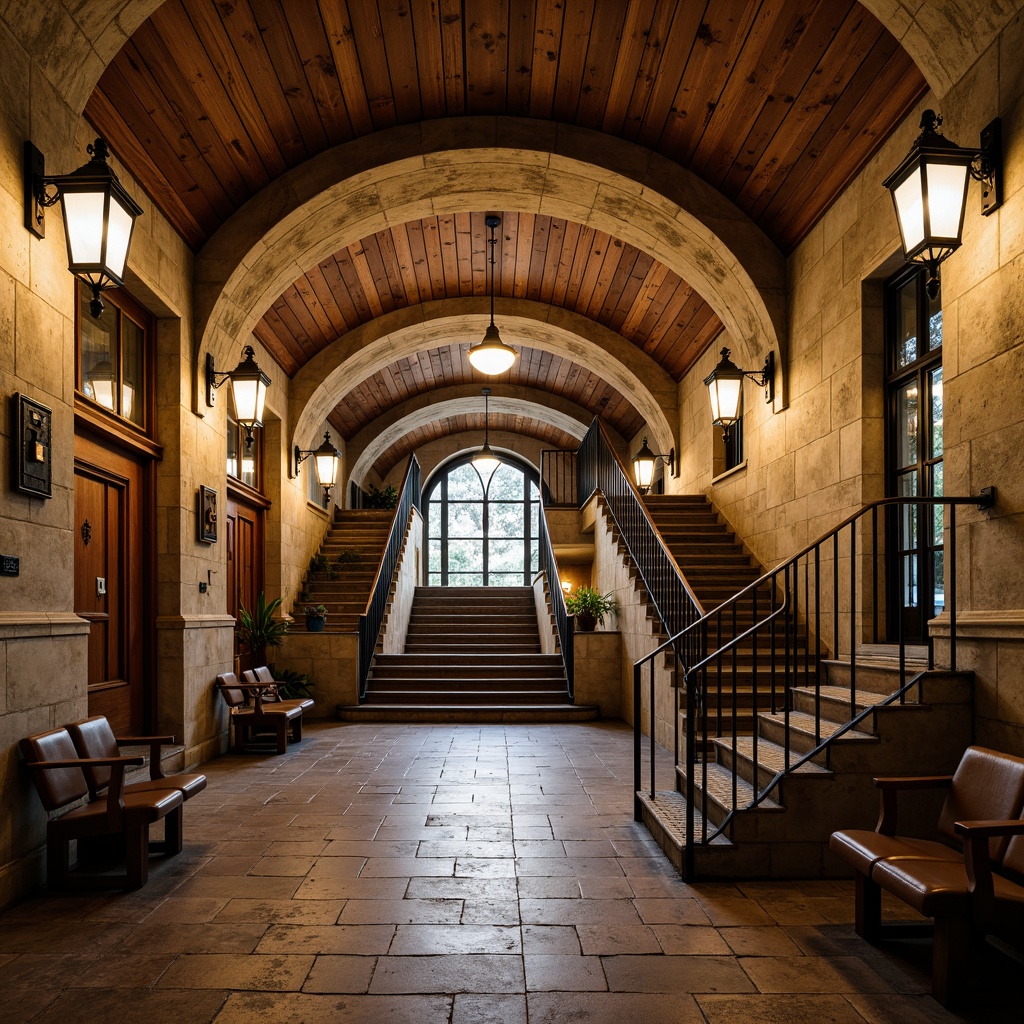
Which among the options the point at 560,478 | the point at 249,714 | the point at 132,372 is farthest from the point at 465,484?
the point at 132,372

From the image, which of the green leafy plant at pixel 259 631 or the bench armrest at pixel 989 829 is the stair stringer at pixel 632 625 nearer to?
the green leafy plant at pixel 259 631

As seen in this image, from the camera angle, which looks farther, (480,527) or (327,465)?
(480,527)

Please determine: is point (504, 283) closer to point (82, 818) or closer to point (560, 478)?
Answer: point (560, 478)

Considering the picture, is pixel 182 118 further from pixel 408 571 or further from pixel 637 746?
pixel 408 571

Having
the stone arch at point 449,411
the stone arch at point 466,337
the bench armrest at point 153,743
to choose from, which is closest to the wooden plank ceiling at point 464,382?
the stone arch at point 449,411

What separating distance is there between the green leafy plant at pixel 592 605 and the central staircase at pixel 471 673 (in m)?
0.80

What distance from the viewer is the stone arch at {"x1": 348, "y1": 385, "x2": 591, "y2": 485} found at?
15.3 m

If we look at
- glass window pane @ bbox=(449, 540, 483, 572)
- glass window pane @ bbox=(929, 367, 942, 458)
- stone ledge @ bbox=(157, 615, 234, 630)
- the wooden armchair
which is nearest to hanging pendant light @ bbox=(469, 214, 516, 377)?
stone ledge @ bbox=(157, 615, 234, 630)

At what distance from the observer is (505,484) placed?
1977 cm

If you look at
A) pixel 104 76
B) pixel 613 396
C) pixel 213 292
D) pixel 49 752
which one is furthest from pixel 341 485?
pixel 49 752

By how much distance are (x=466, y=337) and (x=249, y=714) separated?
6.44m

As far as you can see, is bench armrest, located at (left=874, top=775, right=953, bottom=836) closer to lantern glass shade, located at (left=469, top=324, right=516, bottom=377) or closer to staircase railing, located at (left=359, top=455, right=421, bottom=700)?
lantern glass shade, located at (left=469, top=324, right=516, bottom=377)

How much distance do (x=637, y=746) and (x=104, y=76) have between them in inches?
193

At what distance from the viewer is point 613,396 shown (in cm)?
1425
